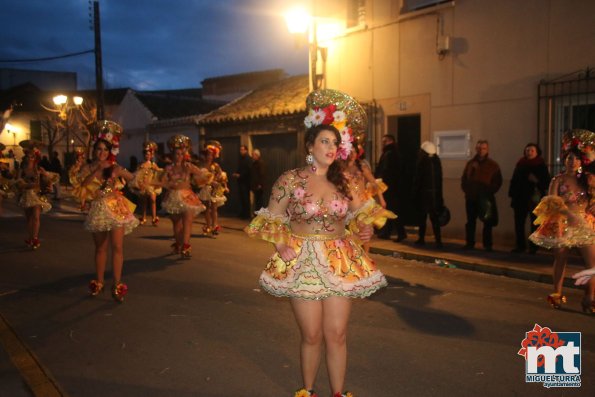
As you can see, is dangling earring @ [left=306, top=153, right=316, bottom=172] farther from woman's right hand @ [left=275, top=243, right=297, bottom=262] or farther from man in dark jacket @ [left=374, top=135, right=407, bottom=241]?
man in dark jacket @ [left=374, top=135, right=407, bottom=241]

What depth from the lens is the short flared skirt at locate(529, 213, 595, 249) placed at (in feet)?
20.5

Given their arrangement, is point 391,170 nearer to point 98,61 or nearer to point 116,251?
point 116,251

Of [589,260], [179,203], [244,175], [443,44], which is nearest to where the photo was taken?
[589,260]

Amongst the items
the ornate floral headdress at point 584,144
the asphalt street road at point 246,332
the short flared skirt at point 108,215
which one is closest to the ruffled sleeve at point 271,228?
the asphalt street road at point 246,332

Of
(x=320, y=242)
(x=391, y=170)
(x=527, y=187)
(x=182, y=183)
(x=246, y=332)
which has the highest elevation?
(x=391, y=170)

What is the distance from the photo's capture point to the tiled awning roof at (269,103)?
58.5ft

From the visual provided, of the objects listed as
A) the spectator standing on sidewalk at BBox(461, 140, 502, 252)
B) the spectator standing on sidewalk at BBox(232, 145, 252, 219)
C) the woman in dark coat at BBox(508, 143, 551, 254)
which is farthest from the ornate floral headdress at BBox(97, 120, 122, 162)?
the spectator standing on sidewalk at BBox(232, 145, 252, 219)

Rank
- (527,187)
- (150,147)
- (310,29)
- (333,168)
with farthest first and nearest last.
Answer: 1. (310,29)
2. (150,147)
3. (527,187)
4. (333,168)

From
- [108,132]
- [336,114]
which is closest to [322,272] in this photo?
[336,114]

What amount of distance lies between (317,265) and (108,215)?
3.98m

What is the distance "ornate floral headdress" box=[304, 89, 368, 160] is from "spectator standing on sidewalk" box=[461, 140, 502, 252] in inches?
278

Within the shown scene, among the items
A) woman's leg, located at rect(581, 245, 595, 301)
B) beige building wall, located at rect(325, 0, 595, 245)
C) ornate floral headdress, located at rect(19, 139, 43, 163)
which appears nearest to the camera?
woman's leg, located at rect(581, 245, 595, 301)

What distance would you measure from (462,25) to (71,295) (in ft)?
30.7

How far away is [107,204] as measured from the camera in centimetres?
710
